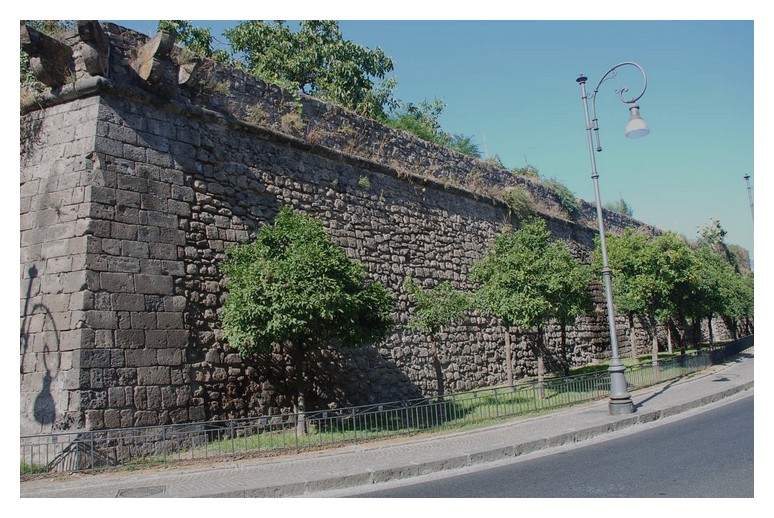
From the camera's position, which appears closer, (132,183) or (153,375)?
(153,375)

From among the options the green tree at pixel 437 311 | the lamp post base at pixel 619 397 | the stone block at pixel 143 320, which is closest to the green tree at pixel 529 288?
the green tree at pixel 437 311

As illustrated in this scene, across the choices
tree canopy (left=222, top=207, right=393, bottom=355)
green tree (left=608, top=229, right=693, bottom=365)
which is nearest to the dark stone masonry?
tree canopy (left=222, top=207, right=393, bottom=355)

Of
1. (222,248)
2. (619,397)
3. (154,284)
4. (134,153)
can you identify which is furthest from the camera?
(619,397)

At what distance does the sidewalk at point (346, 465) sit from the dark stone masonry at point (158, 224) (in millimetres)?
1455

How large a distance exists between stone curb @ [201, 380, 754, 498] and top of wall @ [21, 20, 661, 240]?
6.56 meters

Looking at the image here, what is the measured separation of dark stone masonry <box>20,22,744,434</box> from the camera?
9156mm

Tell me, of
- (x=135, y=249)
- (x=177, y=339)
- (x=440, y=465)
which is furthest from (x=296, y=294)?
(x=440, y=465)

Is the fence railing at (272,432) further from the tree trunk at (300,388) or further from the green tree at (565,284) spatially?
the green tree at (565,284)

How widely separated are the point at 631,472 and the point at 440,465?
2.30 meters

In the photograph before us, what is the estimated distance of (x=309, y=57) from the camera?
24.1 m

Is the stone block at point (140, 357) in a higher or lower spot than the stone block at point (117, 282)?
lower

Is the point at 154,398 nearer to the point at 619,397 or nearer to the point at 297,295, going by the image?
the point at 297,295

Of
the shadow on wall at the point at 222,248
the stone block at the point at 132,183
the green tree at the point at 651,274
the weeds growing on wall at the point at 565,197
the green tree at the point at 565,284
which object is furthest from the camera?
the weeds growing on wall at the point at 565,197

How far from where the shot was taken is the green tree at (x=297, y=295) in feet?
31.2
